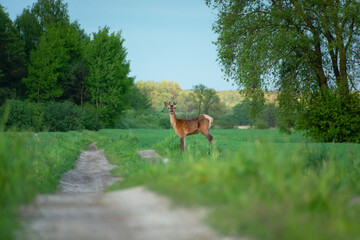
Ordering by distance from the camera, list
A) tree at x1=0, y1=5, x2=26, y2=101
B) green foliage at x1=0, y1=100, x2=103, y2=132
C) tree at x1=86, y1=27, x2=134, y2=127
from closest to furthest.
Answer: green foliage at x1=0, y1=100, x2=103, y2=132
tree at x1=0, y1=5, x2=26, y2=101
tree at x1=86, y1=27, x2=134, y2=127

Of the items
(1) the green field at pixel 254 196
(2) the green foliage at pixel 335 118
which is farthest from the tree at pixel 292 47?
(1) the green field at pixel 254 196

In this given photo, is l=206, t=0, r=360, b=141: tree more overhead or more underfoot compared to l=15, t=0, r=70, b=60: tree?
more underfoot

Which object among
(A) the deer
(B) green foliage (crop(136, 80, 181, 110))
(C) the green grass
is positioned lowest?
(C) the green grass

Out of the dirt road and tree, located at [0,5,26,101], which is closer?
the dirt road

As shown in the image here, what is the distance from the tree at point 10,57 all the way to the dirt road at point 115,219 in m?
47.0

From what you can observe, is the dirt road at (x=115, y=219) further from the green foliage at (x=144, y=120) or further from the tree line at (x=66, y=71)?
the green foliage at (x=144, y=120)

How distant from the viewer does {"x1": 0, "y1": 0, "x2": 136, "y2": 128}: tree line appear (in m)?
50.2

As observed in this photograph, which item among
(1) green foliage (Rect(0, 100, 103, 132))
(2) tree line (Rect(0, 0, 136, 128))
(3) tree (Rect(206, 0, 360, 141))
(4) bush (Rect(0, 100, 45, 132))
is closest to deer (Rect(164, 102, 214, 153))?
(3) tree (Rect(206, 0, 360, 141))

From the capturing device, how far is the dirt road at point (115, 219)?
460 centimetres

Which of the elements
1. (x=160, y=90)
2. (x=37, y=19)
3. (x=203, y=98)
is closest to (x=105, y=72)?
(x=37, y=19)

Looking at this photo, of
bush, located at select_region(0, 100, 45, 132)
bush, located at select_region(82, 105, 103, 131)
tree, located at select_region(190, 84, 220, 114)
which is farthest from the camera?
tree, located at select_region(190, 84, 220, 114)

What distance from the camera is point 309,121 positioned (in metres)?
24.4

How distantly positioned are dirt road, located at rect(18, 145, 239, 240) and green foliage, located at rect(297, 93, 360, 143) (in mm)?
18969

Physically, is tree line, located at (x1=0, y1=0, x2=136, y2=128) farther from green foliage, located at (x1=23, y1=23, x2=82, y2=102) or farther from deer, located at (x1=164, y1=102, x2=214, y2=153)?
deer, located at (x1=164, y1=102, x2=214, y2=153)
